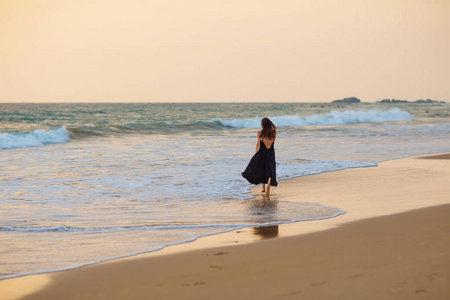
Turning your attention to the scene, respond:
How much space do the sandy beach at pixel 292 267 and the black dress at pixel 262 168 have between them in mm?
2801

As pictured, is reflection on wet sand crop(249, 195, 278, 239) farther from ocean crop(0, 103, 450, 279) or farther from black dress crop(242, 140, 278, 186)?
black dress crop(242, 140, 278, 186)

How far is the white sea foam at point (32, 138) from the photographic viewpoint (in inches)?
930

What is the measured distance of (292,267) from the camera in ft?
16.5

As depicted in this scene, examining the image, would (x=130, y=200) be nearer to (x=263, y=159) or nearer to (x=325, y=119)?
(x=263, y=159)

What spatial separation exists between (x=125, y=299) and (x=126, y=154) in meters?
14.5

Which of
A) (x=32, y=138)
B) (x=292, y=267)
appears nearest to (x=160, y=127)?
(x=32, y=138)

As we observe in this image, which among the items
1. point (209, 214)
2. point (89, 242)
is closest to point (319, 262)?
point (89, 242)

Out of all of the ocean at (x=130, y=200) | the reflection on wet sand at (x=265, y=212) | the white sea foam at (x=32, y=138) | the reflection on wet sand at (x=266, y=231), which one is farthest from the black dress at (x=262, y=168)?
the white sea foam at (x=32, y=138)

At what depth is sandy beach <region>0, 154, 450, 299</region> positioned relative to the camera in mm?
4398

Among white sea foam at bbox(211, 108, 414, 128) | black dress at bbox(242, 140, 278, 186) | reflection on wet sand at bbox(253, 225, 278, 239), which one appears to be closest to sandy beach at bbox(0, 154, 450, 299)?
reflection on wet sand at bbox(253, 225, 278, 239)

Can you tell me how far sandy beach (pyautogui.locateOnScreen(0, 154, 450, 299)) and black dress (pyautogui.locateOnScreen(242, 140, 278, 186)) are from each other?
2801 millimetres

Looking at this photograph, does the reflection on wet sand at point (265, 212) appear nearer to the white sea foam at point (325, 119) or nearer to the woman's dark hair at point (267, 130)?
the woman's dark hair at point (267, 130)

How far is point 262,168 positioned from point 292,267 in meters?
5.71

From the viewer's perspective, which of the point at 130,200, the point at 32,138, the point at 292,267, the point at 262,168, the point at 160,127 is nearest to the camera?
the point at 292,267
